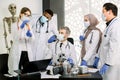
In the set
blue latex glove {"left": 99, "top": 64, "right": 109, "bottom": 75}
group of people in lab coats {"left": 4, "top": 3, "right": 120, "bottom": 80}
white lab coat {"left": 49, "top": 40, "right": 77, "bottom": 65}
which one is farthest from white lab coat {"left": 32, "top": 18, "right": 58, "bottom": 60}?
blue latex glove {"left": 99, "top": 64, "right": 109, "bottom": 75}

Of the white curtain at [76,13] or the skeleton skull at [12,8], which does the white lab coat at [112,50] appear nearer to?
the skeleton skull at [12,8]

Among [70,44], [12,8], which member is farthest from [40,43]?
[12,8]

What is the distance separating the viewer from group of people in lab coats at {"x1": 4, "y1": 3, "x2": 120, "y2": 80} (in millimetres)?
2706

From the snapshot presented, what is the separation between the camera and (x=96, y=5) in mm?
5238

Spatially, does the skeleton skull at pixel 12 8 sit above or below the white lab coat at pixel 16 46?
above

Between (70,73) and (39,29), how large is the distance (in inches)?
46.3

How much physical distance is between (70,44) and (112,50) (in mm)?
803

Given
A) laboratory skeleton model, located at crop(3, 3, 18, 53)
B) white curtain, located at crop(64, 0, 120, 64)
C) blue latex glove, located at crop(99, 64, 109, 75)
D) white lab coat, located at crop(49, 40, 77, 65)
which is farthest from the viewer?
white curtain, located at crop(64, 0, 120, 64)

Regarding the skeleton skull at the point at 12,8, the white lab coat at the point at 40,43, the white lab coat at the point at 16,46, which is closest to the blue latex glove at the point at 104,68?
the white lab coat at the point at 16,46

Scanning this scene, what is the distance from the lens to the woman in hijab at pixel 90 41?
322 centimetres

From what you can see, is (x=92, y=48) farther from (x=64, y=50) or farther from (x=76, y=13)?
(x=76, y=13)

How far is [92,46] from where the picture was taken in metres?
3.22

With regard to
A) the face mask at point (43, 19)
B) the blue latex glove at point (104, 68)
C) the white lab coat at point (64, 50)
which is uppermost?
the face mask at point (43, 19)

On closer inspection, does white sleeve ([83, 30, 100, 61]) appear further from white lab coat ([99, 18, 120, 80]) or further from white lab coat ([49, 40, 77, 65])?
white lab coat ([99, 18, 120, 80])
